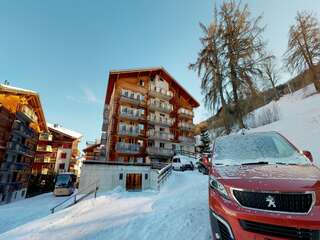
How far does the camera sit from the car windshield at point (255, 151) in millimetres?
3494

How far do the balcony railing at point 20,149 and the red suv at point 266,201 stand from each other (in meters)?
30.3

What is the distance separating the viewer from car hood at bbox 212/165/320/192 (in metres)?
2.39

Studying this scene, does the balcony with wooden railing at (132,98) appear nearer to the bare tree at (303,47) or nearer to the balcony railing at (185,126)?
the balcony railing at (185,126)

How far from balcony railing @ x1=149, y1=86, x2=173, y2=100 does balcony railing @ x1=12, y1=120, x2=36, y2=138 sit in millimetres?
20593

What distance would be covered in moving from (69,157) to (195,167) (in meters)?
31.9

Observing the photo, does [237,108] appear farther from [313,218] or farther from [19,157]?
[19,157]

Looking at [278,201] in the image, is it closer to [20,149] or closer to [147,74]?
[147,74]

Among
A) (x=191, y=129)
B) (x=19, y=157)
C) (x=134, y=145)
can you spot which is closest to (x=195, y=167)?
(x=134, y=145)

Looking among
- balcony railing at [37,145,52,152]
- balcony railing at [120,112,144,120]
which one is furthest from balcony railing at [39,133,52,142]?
balcony railing at [120,112,144,120]

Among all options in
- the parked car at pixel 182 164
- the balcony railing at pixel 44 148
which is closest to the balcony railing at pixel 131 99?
the parked car at pixel 182 164

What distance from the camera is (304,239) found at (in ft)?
6.78

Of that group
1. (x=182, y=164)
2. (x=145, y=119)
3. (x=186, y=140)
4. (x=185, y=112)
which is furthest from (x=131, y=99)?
(x=182, y=164)

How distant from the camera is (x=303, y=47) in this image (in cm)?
2081

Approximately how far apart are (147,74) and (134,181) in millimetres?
20429
